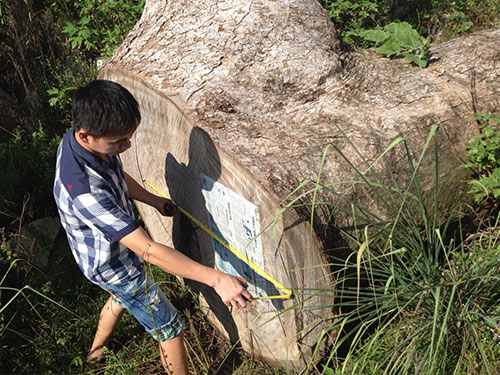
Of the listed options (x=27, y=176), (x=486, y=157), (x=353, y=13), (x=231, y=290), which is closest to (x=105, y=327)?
(x=231, y=290)

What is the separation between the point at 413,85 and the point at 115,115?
A: 4.53 feet

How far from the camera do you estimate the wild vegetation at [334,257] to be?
1746mm

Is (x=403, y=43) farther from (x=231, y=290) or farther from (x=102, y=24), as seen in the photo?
(x=102, y=24)

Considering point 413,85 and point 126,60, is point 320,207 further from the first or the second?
point 126,60

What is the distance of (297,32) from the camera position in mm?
2414

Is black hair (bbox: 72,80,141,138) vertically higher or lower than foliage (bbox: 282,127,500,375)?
higher

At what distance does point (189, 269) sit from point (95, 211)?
1.34 ft

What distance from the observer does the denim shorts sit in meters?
2.15

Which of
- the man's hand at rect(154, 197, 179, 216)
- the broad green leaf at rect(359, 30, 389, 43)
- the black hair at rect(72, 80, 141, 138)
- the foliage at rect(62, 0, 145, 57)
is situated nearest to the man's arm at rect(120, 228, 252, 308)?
the black hair at rect(72, 80, 141, 138)

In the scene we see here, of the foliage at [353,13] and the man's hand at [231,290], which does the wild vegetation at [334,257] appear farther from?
Result: the man's hand at [231,290]

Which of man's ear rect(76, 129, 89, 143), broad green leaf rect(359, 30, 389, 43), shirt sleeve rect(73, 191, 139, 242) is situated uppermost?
man's ear rect(76, 129, 89, 143)

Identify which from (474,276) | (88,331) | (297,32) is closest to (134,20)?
(297,32)

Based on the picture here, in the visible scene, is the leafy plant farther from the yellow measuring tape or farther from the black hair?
the black hair

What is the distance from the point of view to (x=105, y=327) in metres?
2.45
